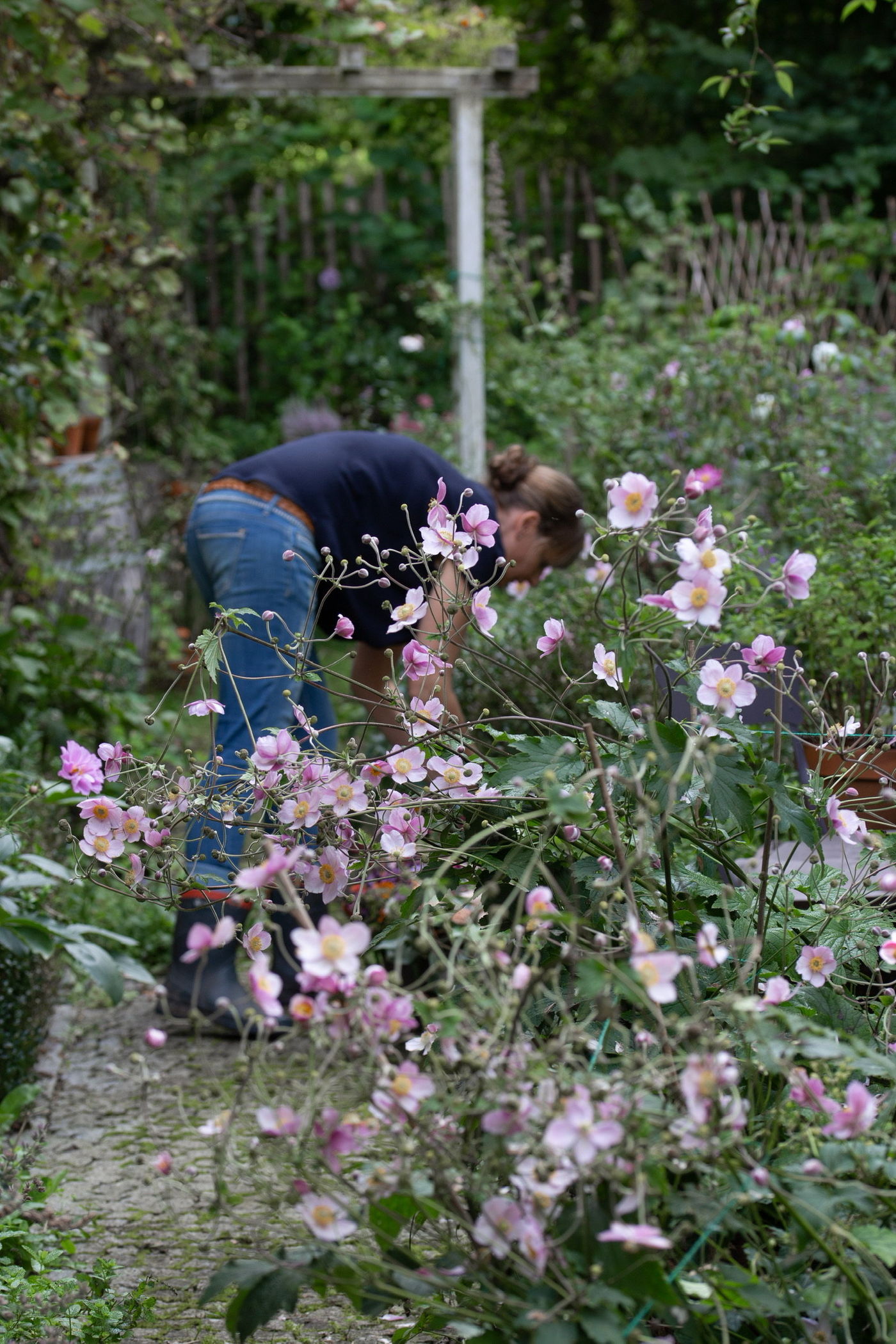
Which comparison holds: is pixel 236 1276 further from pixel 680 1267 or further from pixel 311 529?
pixel 311 529

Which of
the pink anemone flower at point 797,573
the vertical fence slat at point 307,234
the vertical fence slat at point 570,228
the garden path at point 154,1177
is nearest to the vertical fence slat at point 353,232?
the vertical fence slat at point 307,234

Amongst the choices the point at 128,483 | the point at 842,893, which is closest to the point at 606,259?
the point at 128,483

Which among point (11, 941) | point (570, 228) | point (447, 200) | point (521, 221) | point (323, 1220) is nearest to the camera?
point (323, 1220)

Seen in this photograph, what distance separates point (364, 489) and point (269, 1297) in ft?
6.47

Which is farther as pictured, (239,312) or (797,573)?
(239,312)

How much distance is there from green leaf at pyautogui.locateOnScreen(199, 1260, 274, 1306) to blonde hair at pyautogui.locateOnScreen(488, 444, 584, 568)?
1954 mm

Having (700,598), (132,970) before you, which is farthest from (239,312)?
(700,598)

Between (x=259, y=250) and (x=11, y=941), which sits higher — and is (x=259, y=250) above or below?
above

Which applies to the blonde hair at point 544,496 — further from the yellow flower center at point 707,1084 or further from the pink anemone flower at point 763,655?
the yellow flower center at point 707,1084

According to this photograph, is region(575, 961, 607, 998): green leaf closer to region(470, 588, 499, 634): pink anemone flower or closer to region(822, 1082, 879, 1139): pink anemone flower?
region(822, 1082, 879, 1139): pink anemone flower

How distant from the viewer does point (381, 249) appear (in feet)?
24.0

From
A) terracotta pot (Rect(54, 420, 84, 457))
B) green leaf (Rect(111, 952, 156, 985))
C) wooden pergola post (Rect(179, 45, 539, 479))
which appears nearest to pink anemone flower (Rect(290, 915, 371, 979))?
green leaf (Rect(111, 952, 156, 985))

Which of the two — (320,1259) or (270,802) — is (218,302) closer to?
(270,802)

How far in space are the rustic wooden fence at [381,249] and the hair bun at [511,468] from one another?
4.47 meters
